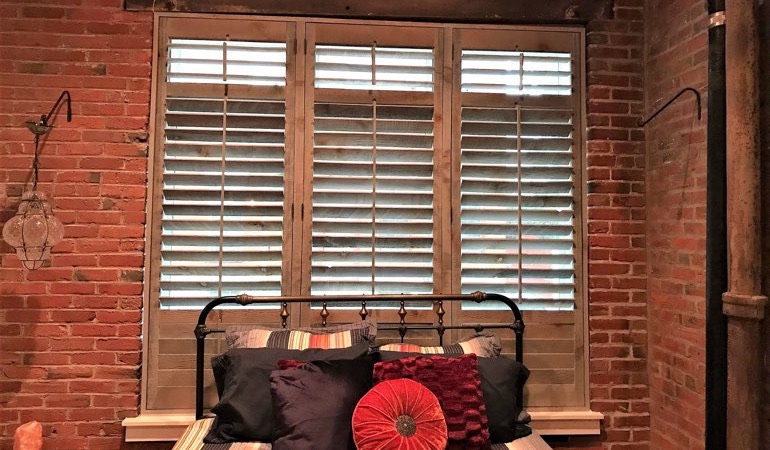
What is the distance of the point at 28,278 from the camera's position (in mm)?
2480

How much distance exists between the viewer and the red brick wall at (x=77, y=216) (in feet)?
8.10

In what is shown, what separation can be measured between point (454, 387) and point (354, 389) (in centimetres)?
37

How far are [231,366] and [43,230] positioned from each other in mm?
998

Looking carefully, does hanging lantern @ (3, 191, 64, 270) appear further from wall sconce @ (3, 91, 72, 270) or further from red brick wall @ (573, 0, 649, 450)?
red brick wall @ (573, 0, 649, 450)

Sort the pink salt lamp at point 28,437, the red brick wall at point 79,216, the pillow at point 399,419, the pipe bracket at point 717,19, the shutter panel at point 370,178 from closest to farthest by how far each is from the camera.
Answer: the pillow at point 399,419 → the pipe bracket at point 717,19 → the pink salt lamp at point 28,437 → the red brick wall at point 79,216 → the shutter panel at point 370,178

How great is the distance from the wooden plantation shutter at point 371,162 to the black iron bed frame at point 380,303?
0.26 feet

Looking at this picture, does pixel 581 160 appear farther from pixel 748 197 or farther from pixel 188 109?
pixel 188 109

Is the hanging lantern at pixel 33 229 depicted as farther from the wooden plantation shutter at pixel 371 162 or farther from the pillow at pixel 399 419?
the pillow at pixel 399 419

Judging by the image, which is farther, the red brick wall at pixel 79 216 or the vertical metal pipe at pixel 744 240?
the red brick wall at pixel 79 216

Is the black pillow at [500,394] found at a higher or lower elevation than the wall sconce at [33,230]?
lower

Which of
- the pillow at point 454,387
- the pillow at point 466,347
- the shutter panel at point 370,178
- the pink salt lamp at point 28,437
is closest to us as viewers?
the pillow at point 454,387

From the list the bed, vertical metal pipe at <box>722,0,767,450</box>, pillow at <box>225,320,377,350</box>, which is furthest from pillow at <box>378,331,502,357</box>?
vertical metal pipe at <box>722,0,767,450</box>

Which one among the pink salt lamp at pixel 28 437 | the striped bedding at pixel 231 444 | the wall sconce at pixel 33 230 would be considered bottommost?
the pink salt lamp at pixel 28 437

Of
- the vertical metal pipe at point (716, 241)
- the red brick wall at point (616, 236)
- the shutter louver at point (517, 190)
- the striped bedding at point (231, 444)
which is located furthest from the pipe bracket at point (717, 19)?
the striped bedding at point (231, 444)
